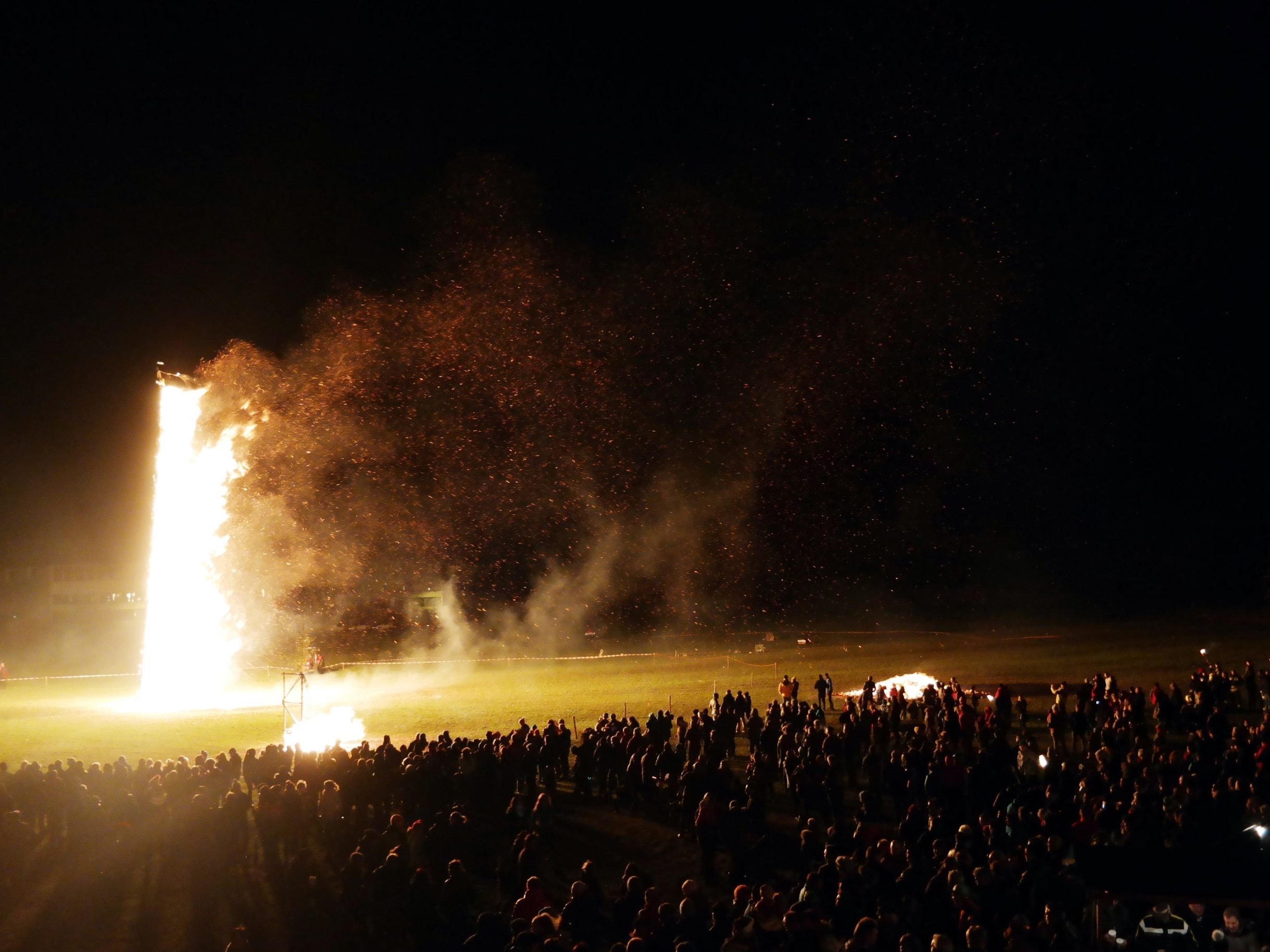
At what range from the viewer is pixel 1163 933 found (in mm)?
8734

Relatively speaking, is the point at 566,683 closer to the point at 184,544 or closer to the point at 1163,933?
the point at 184,544

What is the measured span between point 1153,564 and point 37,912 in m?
55.9

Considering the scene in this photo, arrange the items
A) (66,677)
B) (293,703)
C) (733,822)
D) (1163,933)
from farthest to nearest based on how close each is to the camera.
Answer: (66,677) < (293,703) < (733,822) < (1163,933)

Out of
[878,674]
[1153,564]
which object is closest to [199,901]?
[878,674]

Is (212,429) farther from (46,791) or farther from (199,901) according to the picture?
(199,901)

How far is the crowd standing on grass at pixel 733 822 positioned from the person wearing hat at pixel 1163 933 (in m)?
0.02

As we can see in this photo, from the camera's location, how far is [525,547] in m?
64.8

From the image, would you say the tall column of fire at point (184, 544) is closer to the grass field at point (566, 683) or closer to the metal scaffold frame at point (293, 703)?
the grass field at point (566, 683)

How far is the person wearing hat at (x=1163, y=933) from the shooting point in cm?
860

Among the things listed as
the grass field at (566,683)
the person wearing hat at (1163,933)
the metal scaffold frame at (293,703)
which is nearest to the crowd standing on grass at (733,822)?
the person wearing hat at (1163,933)

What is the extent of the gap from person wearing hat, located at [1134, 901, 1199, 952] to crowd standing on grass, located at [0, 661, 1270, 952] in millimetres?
21

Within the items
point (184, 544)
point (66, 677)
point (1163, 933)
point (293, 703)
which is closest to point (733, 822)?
point (1163, 933)

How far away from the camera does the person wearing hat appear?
8602 mm

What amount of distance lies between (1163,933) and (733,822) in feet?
18.0
